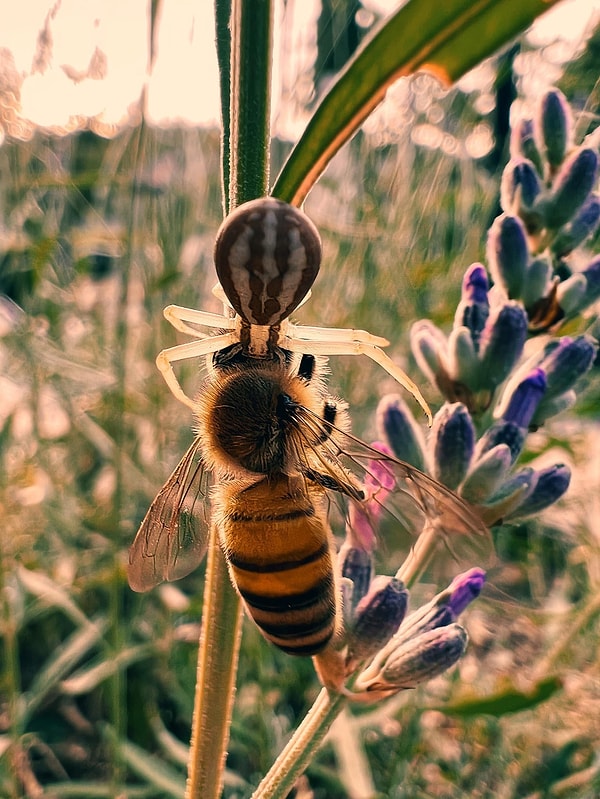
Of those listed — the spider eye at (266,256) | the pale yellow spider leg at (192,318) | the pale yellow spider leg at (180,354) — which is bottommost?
the pale yellow spider leg at (180,354)

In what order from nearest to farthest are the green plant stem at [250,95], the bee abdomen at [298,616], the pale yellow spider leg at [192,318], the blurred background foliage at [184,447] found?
the green plant stem at [250,95], the pale yellow spider leg at [192,318], the bee abdomen at [298,616], the blurred background foliage at [184,447]

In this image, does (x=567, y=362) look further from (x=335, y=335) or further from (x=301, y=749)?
(x=301, y=749)

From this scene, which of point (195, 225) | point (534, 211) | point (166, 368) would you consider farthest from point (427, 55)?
point (195, 225)

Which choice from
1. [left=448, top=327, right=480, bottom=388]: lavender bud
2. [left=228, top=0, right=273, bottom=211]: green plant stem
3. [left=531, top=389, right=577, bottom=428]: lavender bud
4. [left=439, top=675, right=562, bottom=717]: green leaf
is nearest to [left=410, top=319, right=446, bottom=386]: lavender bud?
[left=448, top=327, right=480, bottom=388]: lavender bud

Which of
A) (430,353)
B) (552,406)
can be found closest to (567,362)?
(552,406)

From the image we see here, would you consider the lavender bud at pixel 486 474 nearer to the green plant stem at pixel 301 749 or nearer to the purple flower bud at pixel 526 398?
the purple flower bud at pixel 526 398

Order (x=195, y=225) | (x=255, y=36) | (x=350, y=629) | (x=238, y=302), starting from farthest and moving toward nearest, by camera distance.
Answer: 1. (x=195, y=225)
2. (x=350, y=629)
3. (x=238, y=302)
4. (x=255, y=36)

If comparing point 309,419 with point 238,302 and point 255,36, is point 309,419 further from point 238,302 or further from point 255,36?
point 255,36

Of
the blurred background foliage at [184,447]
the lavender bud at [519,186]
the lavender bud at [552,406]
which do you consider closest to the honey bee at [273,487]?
the lavender bud at [552,406]
